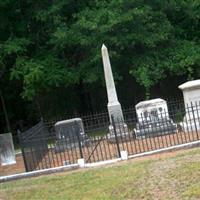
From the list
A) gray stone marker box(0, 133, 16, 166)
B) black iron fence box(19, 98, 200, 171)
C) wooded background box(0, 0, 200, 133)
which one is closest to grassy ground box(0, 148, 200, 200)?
black iron fence box(19, 98, 200, 171)

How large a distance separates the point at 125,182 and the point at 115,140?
224 inches

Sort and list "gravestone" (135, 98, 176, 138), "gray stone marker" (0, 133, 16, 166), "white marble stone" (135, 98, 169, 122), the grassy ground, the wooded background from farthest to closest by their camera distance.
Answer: the wooded background < "white marble stone" (135, 98, 169, 122) < "gray stone marker" (0, 133, 16, 166) < "gravestone" (135, 98, 176, 138) < the grassy ground

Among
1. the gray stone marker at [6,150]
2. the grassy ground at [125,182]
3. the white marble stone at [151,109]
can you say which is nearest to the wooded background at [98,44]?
the white marble stone at [151,109]

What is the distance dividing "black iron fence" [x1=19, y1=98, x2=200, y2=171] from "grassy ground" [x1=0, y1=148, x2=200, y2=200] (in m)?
1.89

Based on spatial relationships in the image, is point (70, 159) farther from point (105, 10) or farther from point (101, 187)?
point (105, 10)

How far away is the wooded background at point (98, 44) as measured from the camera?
23297 millimetres

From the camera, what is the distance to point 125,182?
30.7ft

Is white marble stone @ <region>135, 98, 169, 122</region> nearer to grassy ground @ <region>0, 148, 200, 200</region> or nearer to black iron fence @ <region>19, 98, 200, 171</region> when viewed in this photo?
black iron fence @ <region>19, 98, 200, 171</region>

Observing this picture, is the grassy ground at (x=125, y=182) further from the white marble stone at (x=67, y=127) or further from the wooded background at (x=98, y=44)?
the wooded background at (x=98, y=44)

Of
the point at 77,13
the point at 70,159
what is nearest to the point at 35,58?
the point at 77,13

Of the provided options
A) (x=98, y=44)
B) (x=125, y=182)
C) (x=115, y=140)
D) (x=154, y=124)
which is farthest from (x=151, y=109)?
(x=125, y=182)

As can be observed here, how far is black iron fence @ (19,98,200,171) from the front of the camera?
13734 millimetres

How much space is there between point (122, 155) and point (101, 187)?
311cm

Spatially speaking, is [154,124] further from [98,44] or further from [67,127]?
[98,44]
